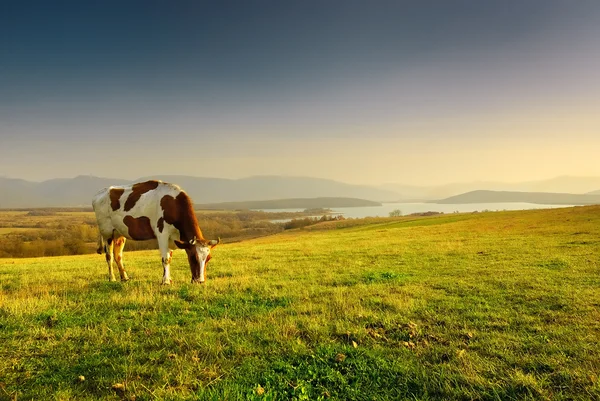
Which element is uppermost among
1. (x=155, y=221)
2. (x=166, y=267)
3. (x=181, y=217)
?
(x=181, y=217)

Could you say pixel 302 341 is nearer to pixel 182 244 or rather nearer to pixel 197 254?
pixel 197 254

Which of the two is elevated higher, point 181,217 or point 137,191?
point 137,191

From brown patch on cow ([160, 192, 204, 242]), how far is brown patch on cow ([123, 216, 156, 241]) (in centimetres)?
91

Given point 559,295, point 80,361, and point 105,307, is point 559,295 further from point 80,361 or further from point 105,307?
point 105,307

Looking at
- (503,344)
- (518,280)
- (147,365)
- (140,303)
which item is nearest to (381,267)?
(518,280)

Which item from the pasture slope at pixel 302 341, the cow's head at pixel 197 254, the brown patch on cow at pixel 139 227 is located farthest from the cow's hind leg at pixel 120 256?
the cow's head at pixel 197 254

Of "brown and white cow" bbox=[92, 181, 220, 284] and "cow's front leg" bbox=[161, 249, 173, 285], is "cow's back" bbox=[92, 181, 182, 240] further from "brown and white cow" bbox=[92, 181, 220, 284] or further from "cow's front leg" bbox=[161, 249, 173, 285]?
"cow's front leg" bbox=[161, 249, 173, 285]

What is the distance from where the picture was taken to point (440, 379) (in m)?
4.79

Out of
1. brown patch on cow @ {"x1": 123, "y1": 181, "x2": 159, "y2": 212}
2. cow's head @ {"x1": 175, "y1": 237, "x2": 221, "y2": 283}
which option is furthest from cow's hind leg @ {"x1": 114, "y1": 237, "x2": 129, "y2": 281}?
cow's head @ {"x1": 175, "y1": 237, "x2": 221, "y2": 283}

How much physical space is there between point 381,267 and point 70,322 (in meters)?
12.8

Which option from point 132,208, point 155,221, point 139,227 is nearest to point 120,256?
point 139,227

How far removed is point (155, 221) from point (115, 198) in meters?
2.24

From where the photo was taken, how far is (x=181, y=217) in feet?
38.9

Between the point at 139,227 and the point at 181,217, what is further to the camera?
the point at 139,227
